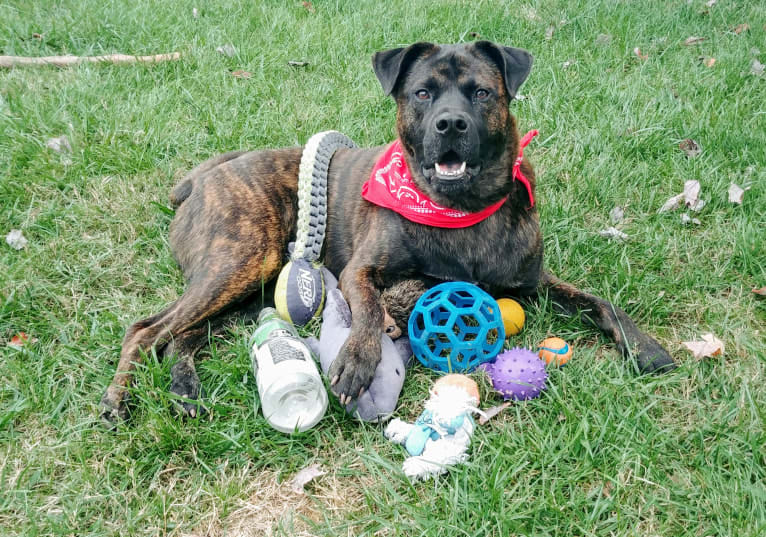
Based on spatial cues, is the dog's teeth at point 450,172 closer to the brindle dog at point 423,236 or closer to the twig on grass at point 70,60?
the brindle dog at point 423,236

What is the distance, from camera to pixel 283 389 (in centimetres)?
275

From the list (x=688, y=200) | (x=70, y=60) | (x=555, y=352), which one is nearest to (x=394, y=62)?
(x=555, y=352)

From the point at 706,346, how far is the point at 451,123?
1727 millimetres

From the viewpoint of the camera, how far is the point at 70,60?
603 centimetres

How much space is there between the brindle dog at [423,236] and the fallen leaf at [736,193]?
5.24 ft

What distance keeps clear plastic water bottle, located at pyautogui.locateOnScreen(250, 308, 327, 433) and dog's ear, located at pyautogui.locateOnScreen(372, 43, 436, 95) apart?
1.56 metres

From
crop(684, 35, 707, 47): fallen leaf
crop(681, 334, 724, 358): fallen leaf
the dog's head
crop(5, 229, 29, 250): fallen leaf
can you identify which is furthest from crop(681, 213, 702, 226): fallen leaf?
crop(5, 229, 29, 250): fallen leaf

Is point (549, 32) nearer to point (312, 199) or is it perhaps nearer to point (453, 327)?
point (312, 199)

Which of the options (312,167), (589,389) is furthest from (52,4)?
(589,389)

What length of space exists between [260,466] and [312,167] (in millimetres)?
1905

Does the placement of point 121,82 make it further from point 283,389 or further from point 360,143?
point 283,389

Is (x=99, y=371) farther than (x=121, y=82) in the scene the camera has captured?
No

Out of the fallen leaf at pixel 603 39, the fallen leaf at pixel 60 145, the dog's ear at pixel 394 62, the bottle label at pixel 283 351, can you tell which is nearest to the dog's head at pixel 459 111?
the dog's ear at pixel 394 62

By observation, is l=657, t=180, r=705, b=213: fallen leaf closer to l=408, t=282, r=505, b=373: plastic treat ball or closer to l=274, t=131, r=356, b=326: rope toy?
l=408, t=282, r=505, b=373: plastic treat ball
